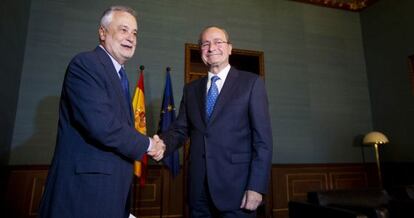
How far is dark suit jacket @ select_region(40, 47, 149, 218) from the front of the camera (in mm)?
1185

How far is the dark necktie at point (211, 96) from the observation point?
5.37 ft

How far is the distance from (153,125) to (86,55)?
2.90m

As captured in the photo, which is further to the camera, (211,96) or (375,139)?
(375,139)

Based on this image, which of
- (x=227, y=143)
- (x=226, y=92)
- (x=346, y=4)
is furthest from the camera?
(x=346, y=4)

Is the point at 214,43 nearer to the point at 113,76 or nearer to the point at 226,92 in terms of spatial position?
the point at 226,92

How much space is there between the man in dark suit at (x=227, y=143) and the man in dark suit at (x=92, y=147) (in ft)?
1.11

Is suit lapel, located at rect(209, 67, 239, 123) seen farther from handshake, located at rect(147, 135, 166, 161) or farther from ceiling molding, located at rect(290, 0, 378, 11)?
ceiling molding, located at rect(290, 0, 378, 11)

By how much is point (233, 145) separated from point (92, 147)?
696 millimetres

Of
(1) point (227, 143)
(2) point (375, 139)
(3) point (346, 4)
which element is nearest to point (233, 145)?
(1) point (227, 143)

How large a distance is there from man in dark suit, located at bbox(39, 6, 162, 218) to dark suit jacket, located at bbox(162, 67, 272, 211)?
0.32 metres

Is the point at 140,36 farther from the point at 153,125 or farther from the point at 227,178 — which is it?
the point at 227,178

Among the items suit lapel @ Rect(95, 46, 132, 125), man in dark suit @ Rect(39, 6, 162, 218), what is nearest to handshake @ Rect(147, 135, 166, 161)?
man in dark suit @ Rect(39, 6, 162, 218)

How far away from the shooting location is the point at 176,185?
13.5 feet

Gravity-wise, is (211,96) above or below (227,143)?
above
